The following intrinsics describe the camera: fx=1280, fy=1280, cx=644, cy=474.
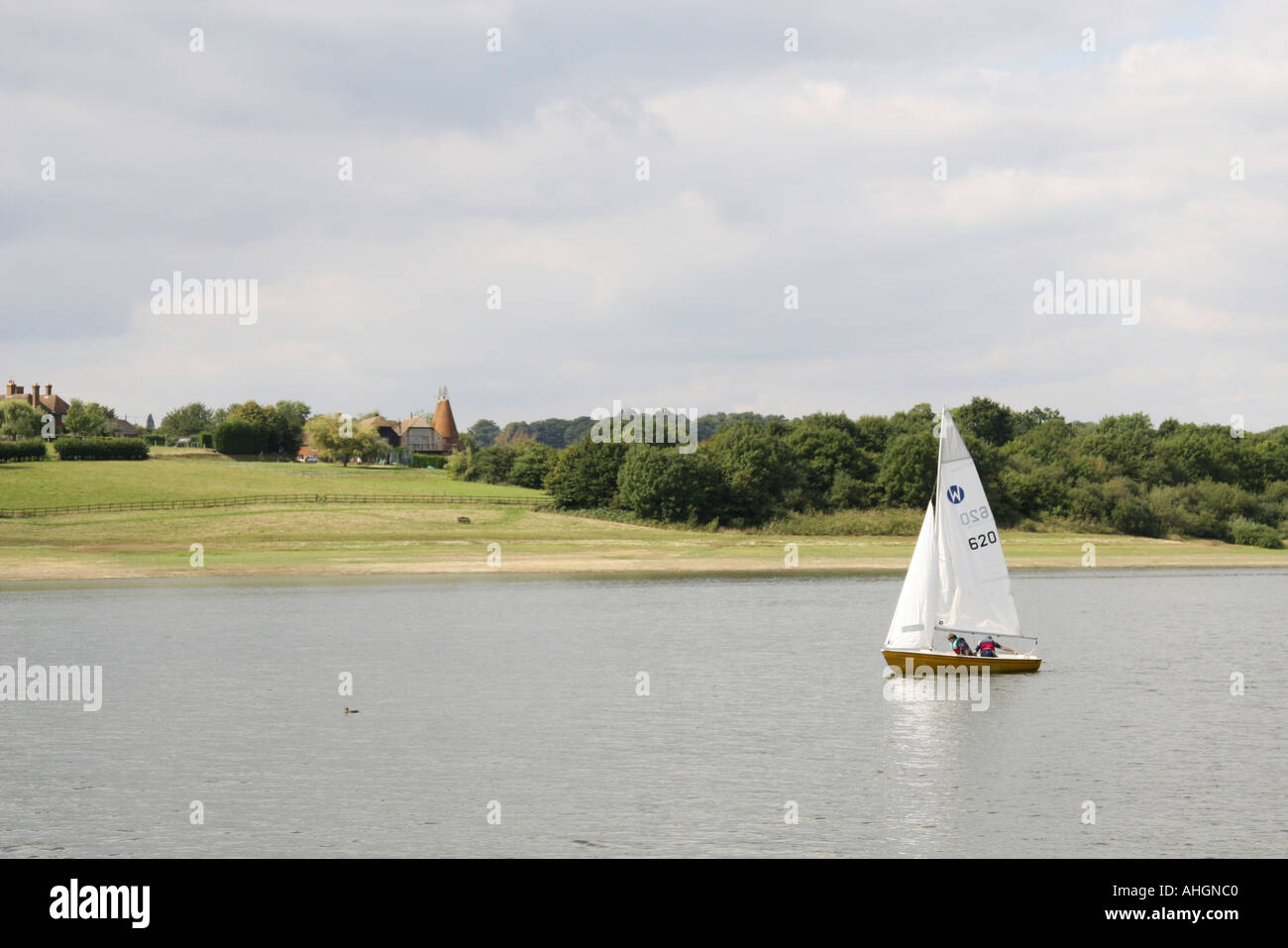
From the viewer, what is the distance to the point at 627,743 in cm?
4175

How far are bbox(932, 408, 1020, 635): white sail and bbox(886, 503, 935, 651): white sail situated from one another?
39cm

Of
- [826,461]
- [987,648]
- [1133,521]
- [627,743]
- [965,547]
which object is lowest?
[627,743]

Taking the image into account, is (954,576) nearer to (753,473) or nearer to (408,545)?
(408,545)

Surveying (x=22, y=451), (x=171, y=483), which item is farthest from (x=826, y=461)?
(x=22, y=451)

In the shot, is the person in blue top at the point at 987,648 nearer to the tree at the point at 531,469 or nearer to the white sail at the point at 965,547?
the white sail at the point at 965,547

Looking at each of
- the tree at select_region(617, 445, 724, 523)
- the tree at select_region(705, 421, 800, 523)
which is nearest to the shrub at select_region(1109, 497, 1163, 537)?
the tree at select_region(705, 421, 800, 523)

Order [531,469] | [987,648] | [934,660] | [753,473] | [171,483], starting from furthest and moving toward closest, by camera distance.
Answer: [531,469], [171,483], [753,473], [987,648], [934,660]

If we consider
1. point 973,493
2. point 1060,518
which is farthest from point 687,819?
point 1060,518

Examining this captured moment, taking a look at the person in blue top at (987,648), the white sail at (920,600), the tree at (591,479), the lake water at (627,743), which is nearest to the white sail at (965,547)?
the white sail at (920,600)

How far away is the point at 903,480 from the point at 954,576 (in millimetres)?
108069

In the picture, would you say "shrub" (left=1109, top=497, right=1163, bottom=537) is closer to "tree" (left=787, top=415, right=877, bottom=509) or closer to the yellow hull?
"tree" (left=787, top=415, right=877, bottom=509)

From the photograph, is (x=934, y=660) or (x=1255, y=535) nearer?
(x=934, y=660)
